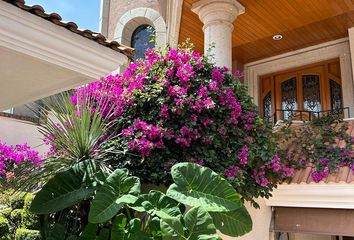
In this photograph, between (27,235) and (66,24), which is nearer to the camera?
(66,24)

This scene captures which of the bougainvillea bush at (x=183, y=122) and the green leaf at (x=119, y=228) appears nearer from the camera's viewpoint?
the green leaf at (x=119, y=228)

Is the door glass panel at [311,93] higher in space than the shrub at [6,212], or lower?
higher

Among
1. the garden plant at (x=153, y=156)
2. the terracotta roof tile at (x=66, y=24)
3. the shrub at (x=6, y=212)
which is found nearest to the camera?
the terracotta roof tile at (x=66, y=24)

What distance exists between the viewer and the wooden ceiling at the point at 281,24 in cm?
790

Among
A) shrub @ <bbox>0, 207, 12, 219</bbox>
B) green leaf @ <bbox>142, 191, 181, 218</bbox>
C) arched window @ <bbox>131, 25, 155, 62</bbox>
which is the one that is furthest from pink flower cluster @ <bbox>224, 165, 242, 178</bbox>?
arched window @ <bbox>131, 25, 155, 62</bbox>

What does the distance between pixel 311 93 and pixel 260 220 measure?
5114mm

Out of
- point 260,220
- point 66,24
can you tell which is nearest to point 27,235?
point 66,24

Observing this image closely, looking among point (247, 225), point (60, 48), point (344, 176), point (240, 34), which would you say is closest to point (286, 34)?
point (240, 34)

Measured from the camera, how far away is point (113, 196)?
13.2 ft

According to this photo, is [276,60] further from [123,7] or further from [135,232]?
[135,232]

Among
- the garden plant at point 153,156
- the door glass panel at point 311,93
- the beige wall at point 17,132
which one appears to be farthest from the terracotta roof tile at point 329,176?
the beige wall at point 17,132

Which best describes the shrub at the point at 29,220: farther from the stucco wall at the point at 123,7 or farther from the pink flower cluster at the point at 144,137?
the stucco wall at the point at 123,7

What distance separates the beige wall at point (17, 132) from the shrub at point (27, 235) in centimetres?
699

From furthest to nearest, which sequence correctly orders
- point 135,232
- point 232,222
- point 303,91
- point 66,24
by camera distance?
point 303,91, point 232,222, point 135,232, point 66,24
